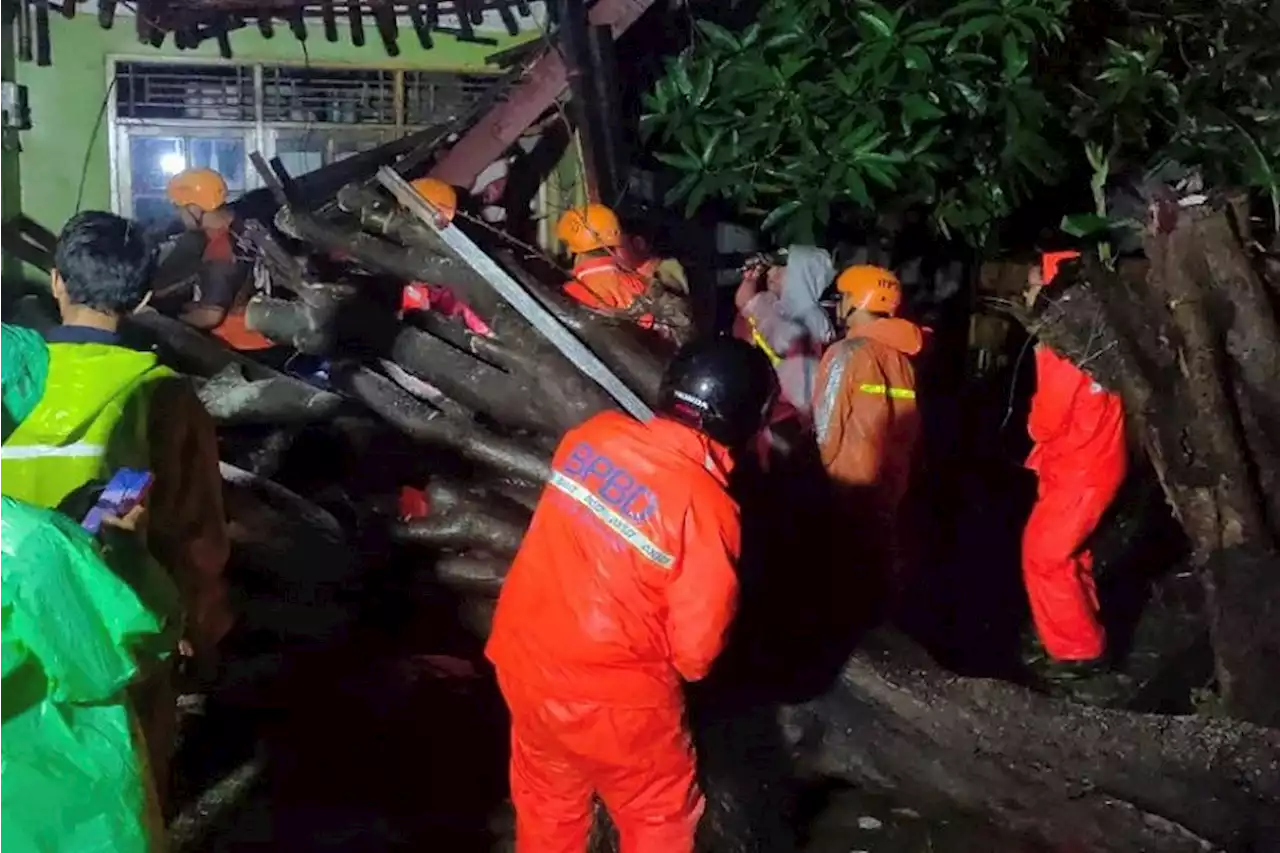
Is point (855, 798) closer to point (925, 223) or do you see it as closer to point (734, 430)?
point (734, 430)

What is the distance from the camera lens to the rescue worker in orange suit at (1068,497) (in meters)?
5.85

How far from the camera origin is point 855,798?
478 centimetres

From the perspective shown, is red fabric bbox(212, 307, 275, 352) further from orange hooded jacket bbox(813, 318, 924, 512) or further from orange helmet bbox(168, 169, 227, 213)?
orange hooded jacket bbox(813, 318, 924, 512)

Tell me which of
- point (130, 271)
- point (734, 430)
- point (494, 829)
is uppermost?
point (130, 271)

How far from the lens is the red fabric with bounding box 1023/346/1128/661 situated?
585 centimetres

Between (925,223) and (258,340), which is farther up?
(925,223)

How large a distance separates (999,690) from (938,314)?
5871 millimetres

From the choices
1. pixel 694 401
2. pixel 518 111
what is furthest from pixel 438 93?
pixel 694 401

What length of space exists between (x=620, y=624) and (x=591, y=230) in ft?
12.8

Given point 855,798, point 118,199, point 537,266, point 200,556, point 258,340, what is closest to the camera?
point 200,556

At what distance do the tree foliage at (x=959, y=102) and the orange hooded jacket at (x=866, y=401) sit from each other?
1.01 m

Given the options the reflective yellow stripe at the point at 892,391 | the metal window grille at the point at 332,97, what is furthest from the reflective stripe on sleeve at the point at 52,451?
the metal window grille at the point at 332,97

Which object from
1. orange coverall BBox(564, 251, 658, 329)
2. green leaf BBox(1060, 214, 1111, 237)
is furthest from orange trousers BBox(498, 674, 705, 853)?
green leaf BBox(1060, 214, 1111, 237)

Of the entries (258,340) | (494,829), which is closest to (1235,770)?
(494,829)
